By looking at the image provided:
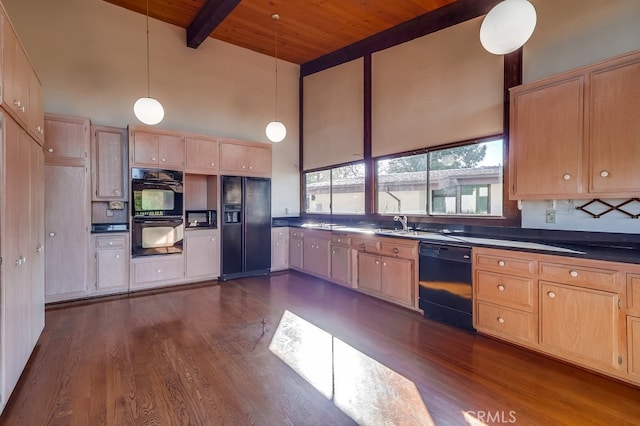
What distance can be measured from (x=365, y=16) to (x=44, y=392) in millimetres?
5405

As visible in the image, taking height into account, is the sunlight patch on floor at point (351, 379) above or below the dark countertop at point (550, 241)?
below

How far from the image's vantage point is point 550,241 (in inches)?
117

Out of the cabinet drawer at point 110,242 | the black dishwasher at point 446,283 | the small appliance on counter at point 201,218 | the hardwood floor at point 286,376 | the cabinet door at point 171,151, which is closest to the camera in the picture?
the hardwood floor at point 286,376

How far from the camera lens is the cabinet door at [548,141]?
2.57 metres

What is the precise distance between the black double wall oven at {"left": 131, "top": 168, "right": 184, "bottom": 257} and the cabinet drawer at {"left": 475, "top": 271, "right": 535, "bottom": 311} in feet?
13.7

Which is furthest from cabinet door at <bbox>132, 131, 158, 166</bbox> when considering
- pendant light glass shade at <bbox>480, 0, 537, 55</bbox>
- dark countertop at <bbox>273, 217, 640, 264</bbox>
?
pendant light glass shade at <bbox>480, 0, 537, 55</bbox>

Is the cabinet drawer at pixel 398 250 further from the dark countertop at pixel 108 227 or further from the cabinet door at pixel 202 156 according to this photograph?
the dark countertop at pixel 108 227

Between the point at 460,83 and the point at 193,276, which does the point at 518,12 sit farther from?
the point at 193,276

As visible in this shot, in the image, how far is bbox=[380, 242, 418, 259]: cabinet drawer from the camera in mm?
3590

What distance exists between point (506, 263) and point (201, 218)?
14.9ft

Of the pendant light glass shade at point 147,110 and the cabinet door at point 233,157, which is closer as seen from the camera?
the pendant light glass shade at point 147,110

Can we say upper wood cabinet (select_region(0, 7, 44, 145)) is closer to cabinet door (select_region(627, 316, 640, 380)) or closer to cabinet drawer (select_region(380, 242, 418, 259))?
cabinet drawer (select_region(380, 242, 418, 259))

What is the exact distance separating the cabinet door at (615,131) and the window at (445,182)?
40.9 inches

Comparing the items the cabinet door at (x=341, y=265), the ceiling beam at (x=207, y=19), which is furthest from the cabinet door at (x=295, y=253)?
the ceiling beam at (x=207, y=19)
